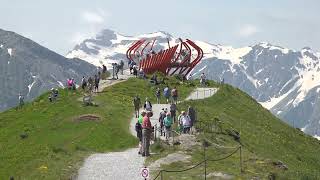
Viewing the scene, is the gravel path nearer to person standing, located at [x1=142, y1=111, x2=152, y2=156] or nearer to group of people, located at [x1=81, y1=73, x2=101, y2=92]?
person standing, located at [x1=142, y1=111, x2=152, y2=156]

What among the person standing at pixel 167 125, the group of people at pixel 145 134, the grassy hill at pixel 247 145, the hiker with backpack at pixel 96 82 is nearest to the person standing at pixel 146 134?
the group of people at pixel 145 134

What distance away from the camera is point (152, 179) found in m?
41.6

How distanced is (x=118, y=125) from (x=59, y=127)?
595 cm

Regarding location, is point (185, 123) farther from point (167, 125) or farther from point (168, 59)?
point (168, 59)

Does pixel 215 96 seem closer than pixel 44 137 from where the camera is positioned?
No

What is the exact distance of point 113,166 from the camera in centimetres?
4716

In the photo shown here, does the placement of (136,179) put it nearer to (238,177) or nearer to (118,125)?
(238,177)

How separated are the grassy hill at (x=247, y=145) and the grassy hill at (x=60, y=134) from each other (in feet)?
21.8

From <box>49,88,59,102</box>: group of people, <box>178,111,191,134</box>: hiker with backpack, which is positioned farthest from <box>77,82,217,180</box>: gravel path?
<box>49,88,59,102</box>: group of people

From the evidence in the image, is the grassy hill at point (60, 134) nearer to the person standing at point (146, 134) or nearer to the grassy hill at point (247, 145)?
the person standing at point (146, 134)

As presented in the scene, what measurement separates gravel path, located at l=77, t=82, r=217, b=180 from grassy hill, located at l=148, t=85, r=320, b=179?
1.71 metres

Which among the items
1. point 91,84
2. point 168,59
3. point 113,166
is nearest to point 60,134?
point 113,166

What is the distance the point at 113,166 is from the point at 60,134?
53.1ft

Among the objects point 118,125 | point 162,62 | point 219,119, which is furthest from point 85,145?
point 162,62
